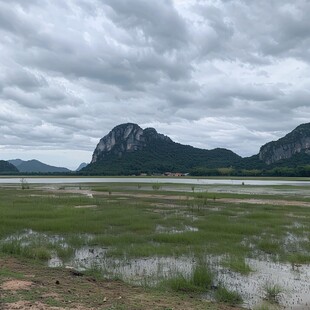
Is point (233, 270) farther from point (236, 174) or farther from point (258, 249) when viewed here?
point (236, 174)

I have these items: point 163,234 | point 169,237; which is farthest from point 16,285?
point 163,234

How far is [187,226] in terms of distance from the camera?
2080cm

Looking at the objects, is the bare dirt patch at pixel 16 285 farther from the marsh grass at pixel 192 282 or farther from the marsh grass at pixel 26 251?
the marsh grass at pixel 26 251

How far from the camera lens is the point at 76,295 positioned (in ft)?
27.0

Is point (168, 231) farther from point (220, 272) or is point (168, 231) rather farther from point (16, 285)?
point (16, 285)

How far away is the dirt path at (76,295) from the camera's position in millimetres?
7477

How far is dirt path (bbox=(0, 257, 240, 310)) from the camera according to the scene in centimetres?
748

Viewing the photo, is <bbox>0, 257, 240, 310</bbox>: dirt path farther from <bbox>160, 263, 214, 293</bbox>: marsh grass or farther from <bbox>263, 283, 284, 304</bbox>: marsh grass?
<bbox>263, 283, 284, 304</bbox>: marsh grass

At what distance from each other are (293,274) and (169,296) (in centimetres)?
498

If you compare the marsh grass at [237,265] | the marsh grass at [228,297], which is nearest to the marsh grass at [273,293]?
the marsh grass at [228,297]

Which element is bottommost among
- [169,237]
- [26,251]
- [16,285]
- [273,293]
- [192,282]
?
[273,293]

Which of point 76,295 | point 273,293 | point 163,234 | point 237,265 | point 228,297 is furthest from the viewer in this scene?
point 163,234

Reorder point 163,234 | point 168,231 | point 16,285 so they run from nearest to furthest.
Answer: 1. point 16,285
2. point 163,234
3. point 168,231

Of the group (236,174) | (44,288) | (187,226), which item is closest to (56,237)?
(187,226)
